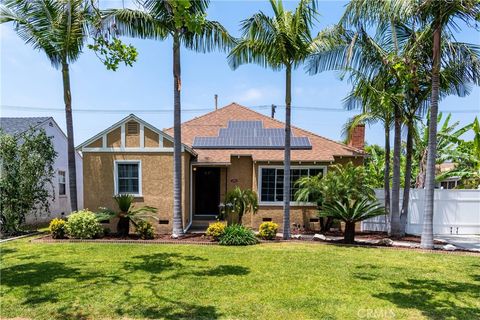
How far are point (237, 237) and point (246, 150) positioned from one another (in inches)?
202

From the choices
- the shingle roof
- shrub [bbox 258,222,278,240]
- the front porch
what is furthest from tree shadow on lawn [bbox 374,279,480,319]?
the shingle roof

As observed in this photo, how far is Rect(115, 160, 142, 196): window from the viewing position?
12680 mm

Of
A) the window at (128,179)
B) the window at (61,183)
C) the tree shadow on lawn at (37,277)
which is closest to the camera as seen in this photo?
the tree shadow on lawn at (37,277)

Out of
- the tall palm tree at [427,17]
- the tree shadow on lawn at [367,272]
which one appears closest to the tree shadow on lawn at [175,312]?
the tree shadow on lawn at [367,272]

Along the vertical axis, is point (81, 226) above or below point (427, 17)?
below

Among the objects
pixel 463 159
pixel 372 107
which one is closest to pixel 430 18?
pixel 372 107

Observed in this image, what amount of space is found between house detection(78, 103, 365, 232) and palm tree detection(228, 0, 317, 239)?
2645 millimetres

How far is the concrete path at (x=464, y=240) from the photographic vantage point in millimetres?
11086

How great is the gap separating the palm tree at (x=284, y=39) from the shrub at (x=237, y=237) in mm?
1498

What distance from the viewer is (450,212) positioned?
13.3m

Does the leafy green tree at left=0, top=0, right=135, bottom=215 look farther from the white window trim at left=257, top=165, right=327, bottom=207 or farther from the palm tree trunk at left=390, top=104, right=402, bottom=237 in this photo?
the palm tree trunk at left=390, top=104, right=402, bottom=237

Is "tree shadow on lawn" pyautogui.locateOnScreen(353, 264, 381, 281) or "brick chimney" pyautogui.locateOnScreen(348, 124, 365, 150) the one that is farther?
"brick chimney" pyautogui.locateOnScreen(348, 124, 365, 150)

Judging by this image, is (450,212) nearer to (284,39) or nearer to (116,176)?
(284,39)

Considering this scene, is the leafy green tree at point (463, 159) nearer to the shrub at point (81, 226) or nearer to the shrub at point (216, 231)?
the shrub at point (216, 231)
